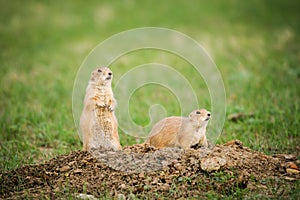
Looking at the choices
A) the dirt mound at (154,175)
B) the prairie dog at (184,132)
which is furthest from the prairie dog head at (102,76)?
the prairie dog at (184,132)

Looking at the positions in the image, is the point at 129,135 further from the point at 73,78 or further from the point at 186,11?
the point at 186,11

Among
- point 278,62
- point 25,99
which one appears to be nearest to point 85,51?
point 25,99

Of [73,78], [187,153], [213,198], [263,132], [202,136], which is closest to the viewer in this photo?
[213,198]

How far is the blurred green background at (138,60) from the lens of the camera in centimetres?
693

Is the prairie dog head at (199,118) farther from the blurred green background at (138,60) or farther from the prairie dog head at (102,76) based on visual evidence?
→ the prairie dog head at (102,76)

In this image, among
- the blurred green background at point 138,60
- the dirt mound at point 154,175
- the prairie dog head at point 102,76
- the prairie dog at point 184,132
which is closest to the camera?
the dirt mound at point 154,175

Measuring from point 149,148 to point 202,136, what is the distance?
71 cm

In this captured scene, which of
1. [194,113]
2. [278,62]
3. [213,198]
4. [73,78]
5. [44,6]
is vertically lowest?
[213,198]

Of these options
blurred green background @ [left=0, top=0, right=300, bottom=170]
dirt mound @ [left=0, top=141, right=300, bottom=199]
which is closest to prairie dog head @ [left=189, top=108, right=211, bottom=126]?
dirt mound @ [left=0, top=141, right=300, bottom=199]

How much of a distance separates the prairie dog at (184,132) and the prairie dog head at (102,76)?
97 centimetres

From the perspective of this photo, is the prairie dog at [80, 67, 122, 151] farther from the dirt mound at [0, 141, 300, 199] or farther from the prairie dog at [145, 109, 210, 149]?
the prairie dog at [145, 109, 210, 149]

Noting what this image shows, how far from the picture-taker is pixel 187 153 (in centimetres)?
523

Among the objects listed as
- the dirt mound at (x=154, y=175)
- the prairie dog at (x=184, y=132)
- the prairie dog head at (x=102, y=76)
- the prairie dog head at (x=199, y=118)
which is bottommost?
the dirt mound at (x=154, y=175)

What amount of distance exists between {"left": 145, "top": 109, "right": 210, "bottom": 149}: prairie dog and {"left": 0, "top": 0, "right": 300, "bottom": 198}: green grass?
3.13ft
